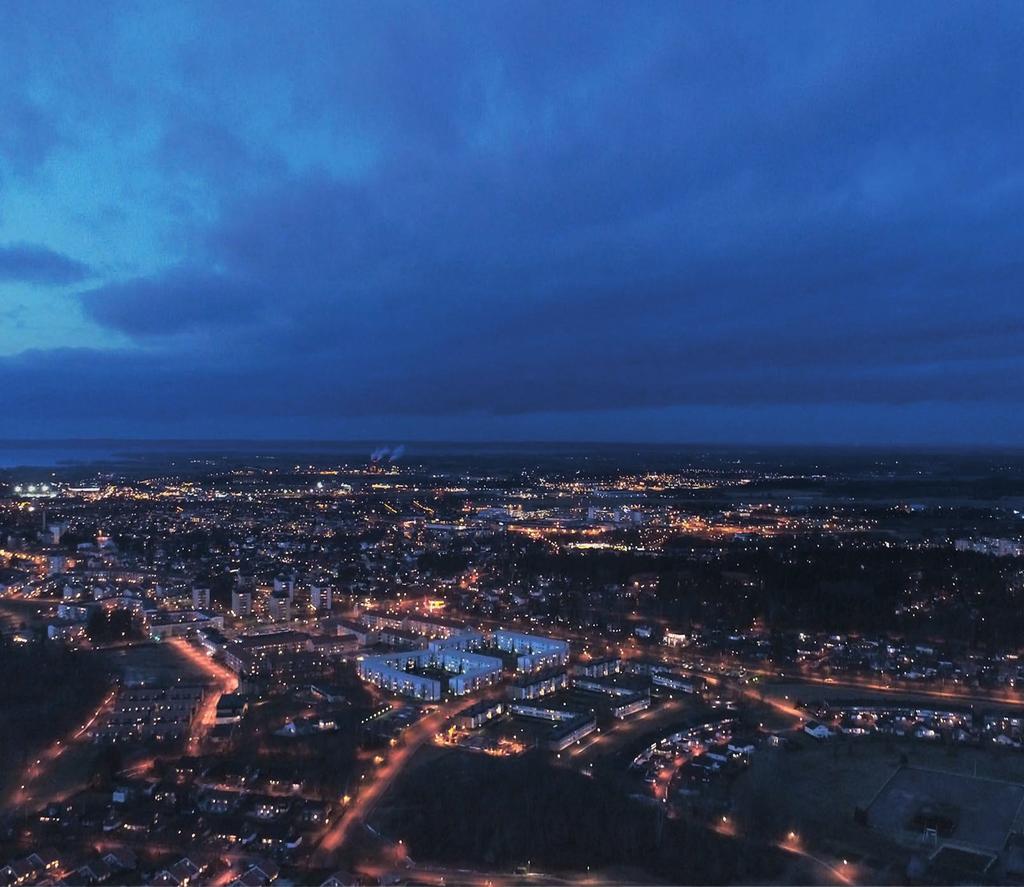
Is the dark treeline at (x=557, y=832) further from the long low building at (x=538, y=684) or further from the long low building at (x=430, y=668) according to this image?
the long low building at (x=430, y=668)

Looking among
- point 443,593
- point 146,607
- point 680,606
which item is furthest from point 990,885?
point 146,607

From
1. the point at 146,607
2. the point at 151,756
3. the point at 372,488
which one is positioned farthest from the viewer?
the point at 372,488

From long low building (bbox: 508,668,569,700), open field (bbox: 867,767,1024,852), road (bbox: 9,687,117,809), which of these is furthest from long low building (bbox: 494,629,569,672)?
road (bbox: 9,687,117,809)

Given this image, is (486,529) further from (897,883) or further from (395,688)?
(897,883)

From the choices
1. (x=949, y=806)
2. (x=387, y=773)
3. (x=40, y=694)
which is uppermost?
(x=40, y=694)

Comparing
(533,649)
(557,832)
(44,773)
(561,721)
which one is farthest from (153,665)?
(557,832)

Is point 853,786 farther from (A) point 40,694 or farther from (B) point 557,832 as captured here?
(A) point 40,694

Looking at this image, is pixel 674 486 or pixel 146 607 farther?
pixel 674 486

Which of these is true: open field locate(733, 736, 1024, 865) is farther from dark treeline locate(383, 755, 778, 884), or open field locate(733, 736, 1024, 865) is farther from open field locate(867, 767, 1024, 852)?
dark treeline locate(383, 755, 778, 884)

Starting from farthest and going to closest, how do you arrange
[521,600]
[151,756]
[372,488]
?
[372,488] → [521,600] → [151,756]

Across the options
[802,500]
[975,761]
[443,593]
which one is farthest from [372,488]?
[975,761]

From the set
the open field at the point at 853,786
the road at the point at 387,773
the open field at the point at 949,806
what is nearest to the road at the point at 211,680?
the road at the point at 387,773
